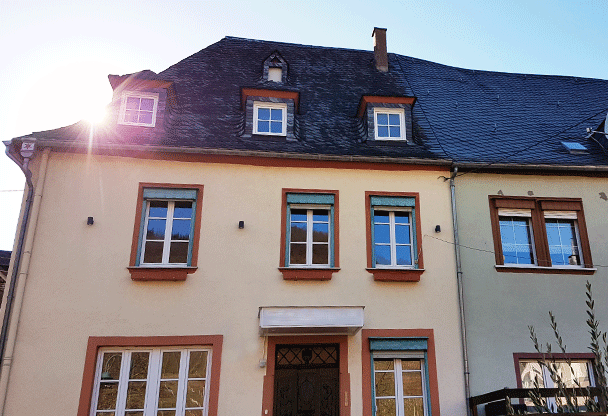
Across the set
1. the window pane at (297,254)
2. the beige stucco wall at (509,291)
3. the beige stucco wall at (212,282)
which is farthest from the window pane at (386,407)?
the window pane at (297,254)

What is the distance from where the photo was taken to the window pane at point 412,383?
9.40 metres

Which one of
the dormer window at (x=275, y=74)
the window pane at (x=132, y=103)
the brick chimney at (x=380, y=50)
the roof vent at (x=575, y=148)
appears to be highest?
the brick chimney at (x=380, y=50)

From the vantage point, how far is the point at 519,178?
11.0 m

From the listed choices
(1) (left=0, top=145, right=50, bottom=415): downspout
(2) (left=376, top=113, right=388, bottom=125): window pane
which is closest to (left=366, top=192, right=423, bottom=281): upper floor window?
(2) (left=376, top=113, right=388, bottom=125): window pane

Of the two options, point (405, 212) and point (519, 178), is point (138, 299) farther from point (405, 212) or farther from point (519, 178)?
point (519, 178)

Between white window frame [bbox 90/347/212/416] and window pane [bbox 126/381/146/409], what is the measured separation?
60mm

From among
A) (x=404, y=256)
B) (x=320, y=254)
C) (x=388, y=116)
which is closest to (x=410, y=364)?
(x=404, y=256)

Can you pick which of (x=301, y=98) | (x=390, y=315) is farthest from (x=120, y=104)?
(x=390, y=315)

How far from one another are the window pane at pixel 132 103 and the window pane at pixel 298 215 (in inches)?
156

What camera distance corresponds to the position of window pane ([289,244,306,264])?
10039mm

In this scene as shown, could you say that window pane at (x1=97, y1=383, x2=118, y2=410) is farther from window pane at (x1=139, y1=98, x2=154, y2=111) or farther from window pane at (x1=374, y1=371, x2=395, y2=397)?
window pane at (x1=139, y1=98, x2=154, y2=111)

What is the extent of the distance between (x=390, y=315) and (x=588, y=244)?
14.0ft

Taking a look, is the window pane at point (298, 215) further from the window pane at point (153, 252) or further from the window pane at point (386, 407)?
the window pane at point (386, 407)

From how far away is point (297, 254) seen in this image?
397 inches
